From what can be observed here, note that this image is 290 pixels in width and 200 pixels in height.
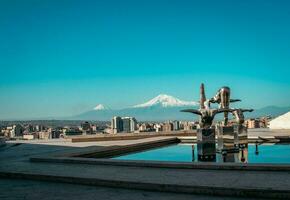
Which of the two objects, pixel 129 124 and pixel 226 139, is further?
pixel 129 124

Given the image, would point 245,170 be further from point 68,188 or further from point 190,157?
point 190,157

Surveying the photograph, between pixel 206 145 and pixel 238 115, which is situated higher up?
pixel 238 115

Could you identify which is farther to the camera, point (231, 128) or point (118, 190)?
point (231, 128)

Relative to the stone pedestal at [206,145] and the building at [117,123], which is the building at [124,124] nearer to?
the building at [117,123]

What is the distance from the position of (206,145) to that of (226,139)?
1963 millimetres

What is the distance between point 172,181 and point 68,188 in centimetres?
228

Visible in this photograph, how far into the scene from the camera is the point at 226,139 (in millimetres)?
18250

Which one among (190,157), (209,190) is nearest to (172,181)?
(209,190)

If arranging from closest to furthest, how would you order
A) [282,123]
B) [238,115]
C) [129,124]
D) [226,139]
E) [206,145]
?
[206,145]
[226,139]
[238,115]
[282,123]
[129,124]

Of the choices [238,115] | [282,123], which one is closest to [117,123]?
[282,123]

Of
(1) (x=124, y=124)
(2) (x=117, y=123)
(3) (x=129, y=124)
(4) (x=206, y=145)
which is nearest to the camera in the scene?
(4) (x=206, y=145)

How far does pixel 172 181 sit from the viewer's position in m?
8.30

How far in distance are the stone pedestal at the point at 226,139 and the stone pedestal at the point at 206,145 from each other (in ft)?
4.96

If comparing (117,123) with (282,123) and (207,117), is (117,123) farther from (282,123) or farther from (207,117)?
(207,117)
